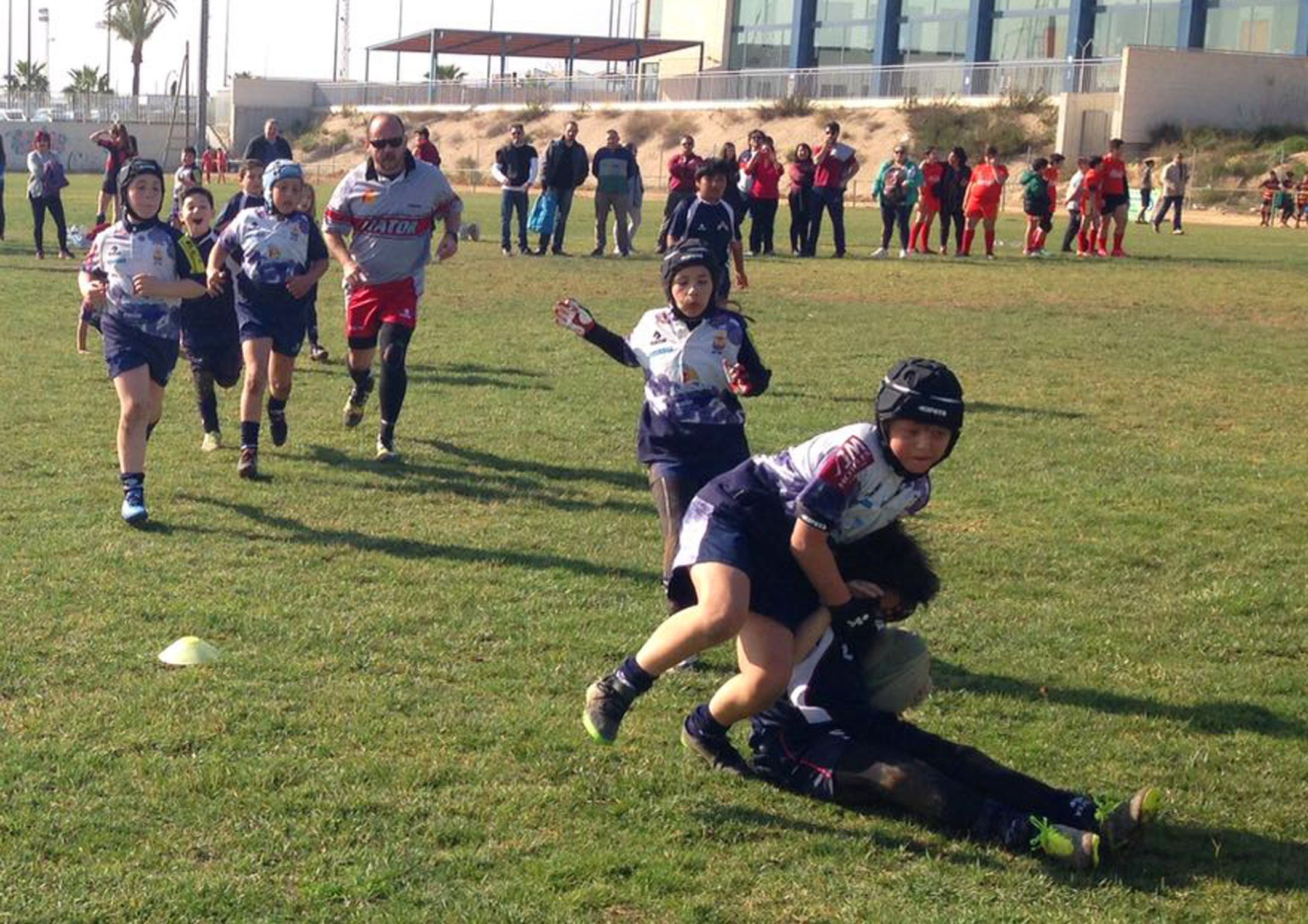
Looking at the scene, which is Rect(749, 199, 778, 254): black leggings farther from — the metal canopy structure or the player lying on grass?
the metal canopy structure

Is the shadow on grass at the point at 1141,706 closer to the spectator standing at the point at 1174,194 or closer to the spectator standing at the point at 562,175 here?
the spectator standing at the point at 562,175

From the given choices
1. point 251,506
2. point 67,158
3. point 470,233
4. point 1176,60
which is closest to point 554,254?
→ point 470,233

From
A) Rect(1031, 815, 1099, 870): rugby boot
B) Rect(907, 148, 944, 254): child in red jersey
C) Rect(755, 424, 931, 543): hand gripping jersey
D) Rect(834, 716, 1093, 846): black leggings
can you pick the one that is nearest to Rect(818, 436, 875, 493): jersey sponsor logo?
Rect(755, 424, 931, 543): hand gripping jersey

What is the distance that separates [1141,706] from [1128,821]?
1.56m

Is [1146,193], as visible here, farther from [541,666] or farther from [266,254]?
[541,666]

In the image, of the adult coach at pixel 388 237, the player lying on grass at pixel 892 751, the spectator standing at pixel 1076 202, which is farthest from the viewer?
the spectator standing at pixel 1076 202

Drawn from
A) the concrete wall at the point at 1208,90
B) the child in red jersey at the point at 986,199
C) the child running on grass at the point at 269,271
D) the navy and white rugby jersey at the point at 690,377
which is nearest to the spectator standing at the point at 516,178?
the child in red jersey at the point at 986,199

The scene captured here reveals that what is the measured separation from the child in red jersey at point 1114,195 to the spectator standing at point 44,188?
1580 cm

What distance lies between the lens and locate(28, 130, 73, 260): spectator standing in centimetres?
2373

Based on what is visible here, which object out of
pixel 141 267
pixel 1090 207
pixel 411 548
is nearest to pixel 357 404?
pixel 141 267

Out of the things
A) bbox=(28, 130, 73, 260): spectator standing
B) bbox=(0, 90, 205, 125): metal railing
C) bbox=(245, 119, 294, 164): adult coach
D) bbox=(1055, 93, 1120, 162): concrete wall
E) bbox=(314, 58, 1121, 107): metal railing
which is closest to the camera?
bbox=(245, 119, 294, 164): adult coach

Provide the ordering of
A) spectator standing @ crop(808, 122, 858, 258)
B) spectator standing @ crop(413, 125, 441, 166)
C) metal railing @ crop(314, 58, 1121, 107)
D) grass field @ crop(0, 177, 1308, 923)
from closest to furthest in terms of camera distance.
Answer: grass field @ crop(0, 177, 1308, 923) → spectator standing @ crop(413, 125, 441, 166) → spectator standing @ crop(808, 122, 858, 258) → metal railing @ crop(314, 58, 1121, 107)

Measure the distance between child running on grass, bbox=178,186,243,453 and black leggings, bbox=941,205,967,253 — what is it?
733 inches

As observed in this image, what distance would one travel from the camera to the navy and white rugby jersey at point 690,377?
642 centimetres
